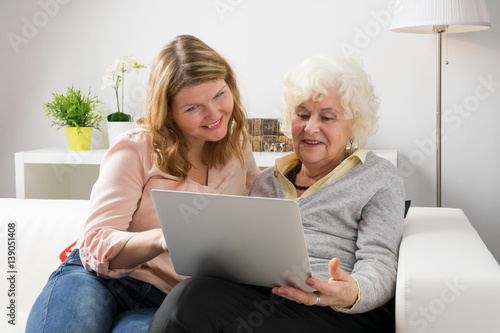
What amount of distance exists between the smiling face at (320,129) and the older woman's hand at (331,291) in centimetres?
45

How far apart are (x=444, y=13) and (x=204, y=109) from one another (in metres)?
1.51

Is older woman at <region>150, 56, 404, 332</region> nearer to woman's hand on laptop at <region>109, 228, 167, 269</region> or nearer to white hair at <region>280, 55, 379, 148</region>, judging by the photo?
white hair at <region>280, 55, 379, 148</region>

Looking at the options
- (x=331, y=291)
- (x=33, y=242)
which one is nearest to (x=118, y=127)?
(x=33, y=242)

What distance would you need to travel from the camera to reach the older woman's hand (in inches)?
47.4

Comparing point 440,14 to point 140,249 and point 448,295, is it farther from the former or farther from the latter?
point 140,249

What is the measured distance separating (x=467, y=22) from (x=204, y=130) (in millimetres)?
1567

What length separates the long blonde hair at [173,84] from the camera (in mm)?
1546

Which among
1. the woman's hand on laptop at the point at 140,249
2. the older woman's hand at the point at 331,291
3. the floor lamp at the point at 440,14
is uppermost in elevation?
→ the floor lamp at the point at 440,14

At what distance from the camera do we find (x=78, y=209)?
78.1 inches

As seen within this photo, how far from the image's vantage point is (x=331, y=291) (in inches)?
48.0

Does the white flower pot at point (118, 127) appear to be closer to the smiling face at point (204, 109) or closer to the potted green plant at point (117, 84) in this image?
the potted green plant at point (117, 84)

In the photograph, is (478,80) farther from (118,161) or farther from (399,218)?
(118,161)

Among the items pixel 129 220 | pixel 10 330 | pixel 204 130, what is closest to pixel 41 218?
pixel 10 330

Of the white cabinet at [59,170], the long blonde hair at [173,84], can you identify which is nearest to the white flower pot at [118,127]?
the white cabinet at [59,170]
